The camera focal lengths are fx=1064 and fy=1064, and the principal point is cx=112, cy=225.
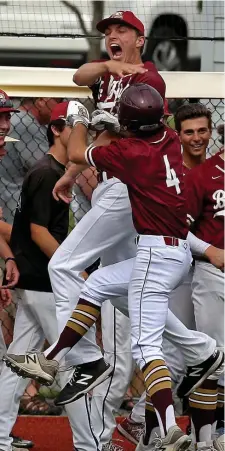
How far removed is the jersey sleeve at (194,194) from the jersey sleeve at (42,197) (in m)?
0.78

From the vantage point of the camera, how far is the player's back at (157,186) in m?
5.34

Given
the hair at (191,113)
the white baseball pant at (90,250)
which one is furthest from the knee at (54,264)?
the hair at (191,113)

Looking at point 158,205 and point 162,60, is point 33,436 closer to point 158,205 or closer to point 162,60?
point 158,205

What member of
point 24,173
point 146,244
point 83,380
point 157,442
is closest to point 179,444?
point 157,442

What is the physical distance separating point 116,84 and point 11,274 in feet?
4.18

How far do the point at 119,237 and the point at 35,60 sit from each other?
5.11 meters

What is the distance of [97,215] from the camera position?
226 inches

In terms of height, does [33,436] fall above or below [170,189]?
below

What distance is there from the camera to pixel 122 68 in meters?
5.79

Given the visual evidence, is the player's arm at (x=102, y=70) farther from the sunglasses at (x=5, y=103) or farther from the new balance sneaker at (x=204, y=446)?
the new balance sneaker at (x=204, y=446)

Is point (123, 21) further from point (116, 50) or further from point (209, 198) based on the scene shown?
point (209, 198)

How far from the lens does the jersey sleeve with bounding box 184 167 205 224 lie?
19.8ft

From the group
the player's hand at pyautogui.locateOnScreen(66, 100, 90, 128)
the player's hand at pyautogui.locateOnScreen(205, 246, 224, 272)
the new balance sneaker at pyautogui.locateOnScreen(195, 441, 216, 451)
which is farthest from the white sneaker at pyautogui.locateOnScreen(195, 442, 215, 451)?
the player's hand at pyautogui.locateOnScreen(66, 100, 90, 128)

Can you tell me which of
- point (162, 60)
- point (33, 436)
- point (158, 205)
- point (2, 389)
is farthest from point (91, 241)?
point (162, 60)
